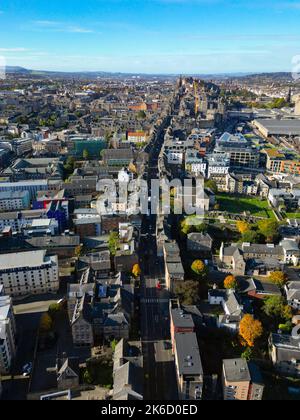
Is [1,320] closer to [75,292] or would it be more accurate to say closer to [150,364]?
[75,292]

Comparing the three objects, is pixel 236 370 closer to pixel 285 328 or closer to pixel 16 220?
pixel 285 328

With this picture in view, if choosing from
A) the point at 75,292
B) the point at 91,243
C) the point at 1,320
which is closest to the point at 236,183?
the point at 91,243

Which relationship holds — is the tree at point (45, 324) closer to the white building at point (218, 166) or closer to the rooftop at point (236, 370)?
the rooftop at point (236, 370)

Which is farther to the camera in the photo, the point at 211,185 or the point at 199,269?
the point at 211,185

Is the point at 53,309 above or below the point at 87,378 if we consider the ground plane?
above

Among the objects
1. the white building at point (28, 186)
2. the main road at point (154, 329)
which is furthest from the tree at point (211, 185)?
the white building at point (28, 186)

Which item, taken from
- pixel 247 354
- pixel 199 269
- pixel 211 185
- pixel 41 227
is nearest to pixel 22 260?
pixel 41 227
